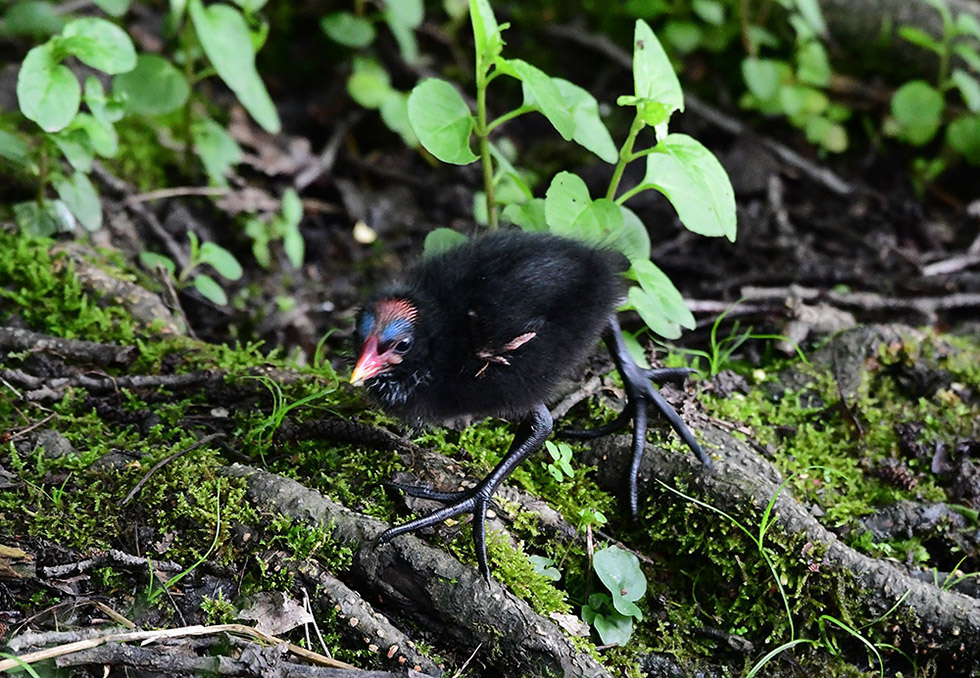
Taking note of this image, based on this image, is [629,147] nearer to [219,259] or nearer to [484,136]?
[484,136]

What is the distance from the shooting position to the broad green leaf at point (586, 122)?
334 cm

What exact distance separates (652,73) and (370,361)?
1.35m

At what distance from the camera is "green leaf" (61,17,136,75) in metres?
3.55

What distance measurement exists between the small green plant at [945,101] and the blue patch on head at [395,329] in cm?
371

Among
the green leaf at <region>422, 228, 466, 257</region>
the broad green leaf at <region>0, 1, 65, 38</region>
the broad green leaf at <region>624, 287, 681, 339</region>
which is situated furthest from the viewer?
the broad green leaf at <region>0, 1, 65, 38</region>

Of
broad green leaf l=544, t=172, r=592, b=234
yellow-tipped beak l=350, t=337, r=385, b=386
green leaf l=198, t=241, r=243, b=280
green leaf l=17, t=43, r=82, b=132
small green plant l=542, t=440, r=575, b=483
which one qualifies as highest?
green leaf l=17, t=43, r=82, b=132

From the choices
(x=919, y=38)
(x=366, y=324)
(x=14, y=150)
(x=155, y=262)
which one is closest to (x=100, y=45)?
(x=14, y=150)

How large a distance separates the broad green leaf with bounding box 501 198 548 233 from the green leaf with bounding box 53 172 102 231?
183cm

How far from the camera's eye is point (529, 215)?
3.43 meters

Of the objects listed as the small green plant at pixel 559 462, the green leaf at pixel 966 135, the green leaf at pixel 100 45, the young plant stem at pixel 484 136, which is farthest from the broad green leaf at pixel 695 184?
the green leaf at pixel 966 135

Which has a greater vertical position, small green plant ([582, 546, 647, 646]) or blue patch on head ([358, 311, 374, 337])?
blue patch on head ([358, 311, 374, 337])

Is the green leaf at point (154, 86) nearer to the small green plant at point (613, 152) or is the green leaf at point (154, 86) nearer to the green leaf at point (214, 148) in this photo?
the green leaf at point (214, 148)

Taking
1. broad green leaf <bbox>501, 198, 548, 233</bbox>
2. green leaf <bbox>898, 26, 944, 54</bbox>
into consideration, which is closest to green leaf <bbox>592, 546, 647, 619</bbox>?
broad green leaf <bbox>501, 198, 548, 233</bbox>

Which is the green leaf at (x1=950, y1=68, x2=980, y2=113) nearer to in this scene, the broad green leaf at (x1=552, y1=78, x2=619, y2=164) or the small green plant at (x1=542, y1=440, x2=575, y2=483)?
the broad green leaf at (x1=552, y1=78, x2=619, y2=164)
